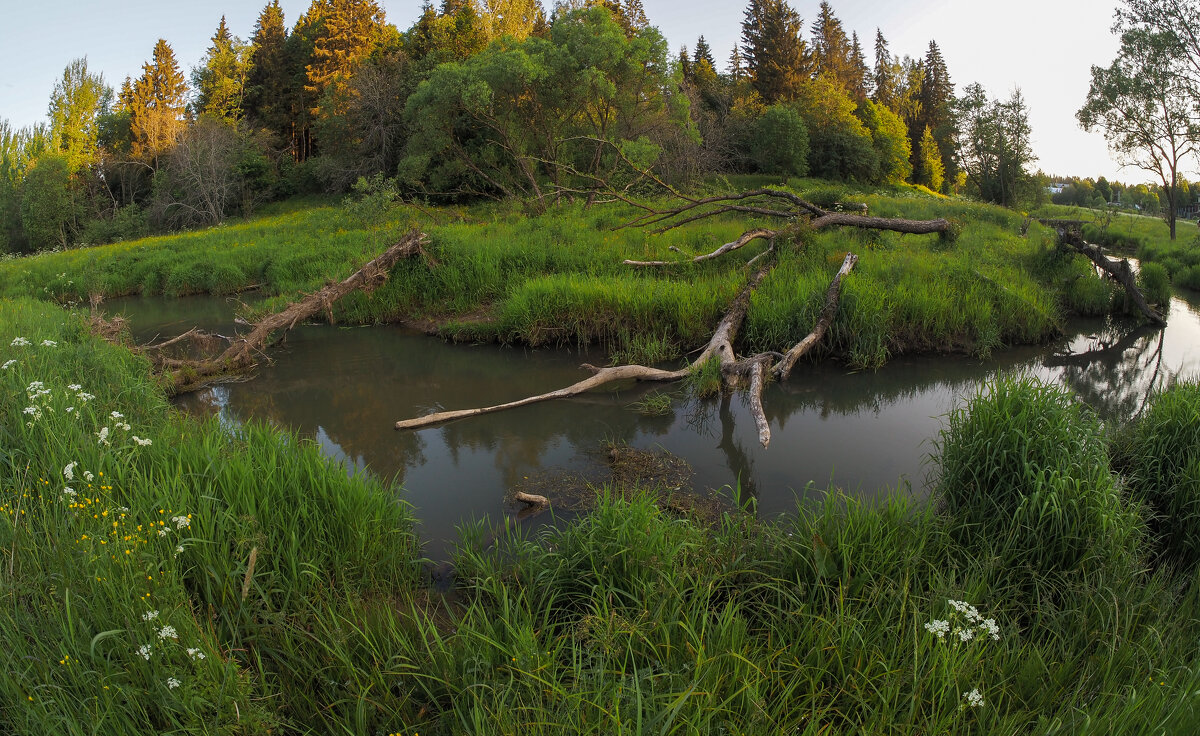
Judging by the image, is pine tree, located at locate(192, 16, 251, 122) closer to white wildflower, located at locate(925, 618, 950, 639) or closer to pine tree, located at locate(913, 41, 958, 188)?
white wildflower, located at locate(925, 618, 950, 639)

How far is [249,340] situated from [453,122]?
1537 cm

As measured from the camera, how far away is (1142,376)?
27.1 ft

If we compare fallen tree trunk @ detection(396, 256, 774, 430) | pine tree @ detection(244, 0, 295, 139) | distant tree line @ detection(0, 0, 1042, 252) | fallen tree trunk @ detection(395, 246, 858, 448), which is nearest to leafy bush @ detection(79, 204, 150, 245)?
distant tree line @ detection(0, 0, 1042, 252)

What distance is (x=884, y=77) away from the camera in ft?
187

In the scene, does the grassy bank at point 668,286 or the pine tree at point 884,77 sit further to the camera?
the pine tree at point 884,77

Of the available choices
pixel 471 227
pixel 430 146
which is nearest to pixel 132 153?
pixel 430 146

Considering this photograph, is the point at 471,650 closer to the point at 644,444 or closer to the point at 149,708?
the point at 149,708

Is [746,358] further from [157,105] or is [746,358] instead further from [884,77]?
[884,77]

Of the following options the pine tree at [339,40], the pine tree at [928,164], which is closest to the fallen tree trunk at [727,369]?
the pine tree at [339,40]

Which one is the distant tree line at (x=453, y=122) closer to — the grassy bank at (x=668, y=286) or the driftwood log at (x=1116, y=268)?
the grassy bank at (x=668, y=286)

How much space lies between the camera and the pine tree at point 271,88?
41.0m

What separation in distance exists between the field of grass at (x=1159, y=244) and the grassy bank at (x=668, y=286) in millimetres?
3643

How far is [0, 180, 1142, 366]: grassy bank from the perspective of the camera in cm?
903

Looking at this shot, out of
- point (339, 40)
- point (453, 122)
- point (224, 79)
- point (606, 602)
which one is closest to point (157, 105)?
point (224, 79)
